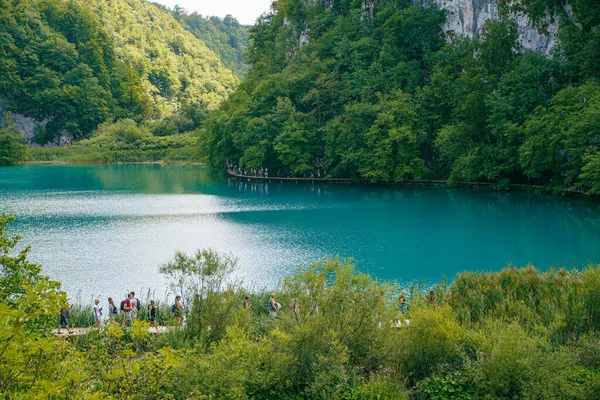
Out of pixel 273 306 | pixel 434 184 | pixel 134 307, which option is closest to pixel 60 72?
pixel 434 184

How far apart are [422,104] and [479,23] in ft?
29.0

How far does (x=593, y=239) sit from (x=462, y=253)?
6.97 metres

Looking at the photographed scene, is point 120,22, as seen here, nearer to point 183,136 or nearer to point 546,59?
point 183,136

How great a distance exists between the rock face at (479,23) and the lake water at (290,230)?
12514 mm

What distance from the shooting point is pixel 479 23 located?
169ft

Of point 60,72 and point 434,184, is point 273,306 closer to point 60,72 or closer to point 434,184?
point 434,184

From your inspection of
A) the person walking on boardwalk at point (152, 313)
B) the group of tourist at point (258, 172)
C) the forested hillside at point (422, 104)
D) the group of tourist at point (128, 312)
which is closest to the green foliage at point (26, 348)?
the group of tourist at point (128, 312)

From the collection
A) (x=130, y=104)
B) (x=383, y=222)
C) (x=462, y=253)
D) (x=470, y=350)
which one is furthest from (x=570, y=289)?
(x=130, y=104)

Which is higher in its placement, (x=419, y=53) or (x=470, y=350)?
(x=419, y=53)

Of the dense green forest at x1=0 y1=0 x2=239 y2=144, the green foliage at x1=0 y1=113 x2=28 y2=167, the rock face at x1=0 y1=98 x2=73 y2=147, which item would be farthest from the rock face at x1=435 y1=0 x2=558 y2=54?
the rock face at x1=0 y1=98 x2=73 y2=147

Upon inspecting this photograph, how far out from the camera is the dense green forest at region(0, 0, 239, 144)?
102m

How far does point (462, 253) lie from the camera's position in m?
25.8

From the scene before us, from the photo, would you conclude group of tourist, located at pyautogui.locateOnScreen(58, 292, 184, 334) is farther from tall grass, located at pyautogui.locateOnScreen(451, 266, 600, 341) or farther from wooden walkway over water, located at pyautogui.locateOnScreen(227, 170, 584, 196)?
wooden walkway over water, located at pyautogui.locateOnScreen(227, 170, 584, 196)

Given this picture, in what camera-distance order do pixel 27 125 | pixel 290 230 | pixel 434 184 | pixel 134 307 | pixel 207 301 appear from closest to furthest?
pixel 207 301 < pixel 134 307 < pixel 290 230 < pixel 434 184 < pixel 27 125
